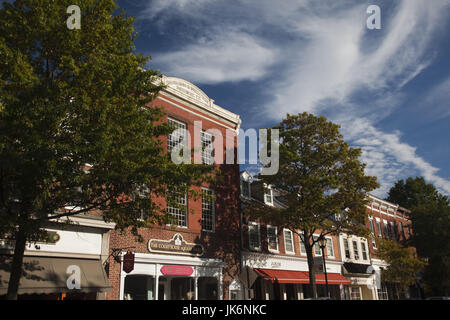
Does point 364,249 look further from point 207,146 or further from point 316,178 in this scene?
point 207,146

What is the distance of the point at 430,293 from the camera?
49.1 m

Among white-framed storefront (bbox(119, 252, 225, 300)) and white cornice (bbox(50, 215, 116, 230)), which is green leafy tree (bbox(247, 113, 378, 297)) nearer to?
white-framed storefront (bbox(119, 252, 225, 300))

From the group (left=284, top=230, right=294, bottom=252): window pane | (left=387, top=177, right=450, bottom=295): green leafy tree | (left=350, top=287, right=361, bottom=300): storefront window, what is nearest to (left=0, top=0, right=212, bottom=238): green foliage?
(left=284, top=230, right=294, bottom=252): window pane

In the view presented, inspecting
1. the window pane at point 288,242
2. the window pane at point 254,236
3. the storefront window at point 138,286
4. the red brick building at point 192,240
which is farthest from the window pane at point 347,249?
the storefront window at point 138,286

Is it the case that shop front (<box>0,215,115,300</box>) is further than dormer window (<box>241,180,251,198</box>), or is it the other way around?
dormer window (<box>241,180,251,198</box>)

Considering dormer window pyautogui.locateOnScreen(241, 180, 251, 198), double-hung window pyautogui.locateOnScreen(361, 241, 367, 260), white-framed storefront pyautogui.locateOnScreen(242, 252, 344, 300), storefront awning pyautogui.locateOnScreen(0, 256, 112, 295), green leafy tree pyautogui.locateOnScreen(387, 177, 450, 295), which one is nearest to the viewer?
storefront awning pyautogui.locateOnScreen(0, 256, 112, 295)

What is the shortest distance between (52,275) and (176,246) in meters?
7.71

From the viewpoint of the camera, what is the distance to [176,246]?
837 inches

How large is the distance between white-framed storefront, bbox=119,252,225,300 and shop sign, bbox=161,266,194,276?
12 centimetres

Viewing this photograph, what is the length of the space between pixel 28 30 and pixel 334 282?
28303 mm

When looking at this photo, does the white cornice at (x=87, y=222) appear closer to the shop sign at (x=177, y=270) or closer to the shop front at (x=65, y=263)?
the shop front at (x=65, y=263)

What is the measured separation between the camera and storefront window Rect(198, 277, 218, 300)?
2388 cm
